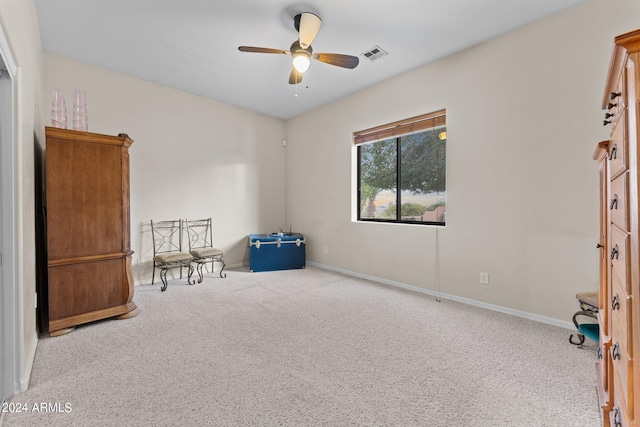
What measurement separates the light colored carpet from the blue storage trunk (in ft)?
5.13

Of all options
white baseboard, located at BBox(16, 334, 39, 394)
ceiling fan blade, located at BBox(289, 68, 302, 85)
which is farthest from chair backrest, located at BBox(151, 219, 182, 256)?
ceiling fan blade, located at BBox(289, 68, 302, 85)

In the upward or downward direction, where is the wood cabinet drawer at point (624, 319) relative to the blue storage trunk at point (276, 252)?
upward

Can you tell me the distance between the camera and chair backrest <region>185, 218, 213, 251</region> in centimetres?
440

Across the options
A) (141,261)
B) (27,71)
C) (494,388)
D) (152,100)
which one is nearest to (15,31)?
(27,71)

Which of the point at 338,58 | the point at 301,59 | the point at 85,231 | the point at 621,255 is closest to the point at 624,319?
the point at 621,255

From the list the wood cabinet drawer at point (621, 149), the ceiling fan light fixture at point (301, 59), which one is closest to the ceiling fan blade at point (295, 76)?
the ceiling fan light fixture at point (301, 59)

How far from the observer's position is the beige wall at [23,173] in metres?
1.63

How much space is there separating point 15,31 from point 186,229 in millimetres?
2983

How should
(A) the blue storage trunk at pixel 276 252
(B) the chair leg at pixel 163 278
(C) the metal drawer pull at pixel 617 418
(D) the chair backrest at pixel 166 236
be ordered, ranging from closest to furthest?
(C) the metal drawer pull at pixel 617 418
(B) the chair leg at pixel 163 278
(D) the chair backrest at pixel 166 236
(A) the blue storage trunk at pixel 276 252

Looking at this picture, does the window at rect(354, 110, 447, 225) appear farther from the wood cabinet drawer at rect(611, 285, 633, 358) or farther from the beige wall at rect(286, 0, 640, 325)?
the wood cabinet drawer at rect(611, 285, 633, 358)

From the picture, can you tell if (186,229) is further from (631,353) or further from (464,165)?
(631,353)

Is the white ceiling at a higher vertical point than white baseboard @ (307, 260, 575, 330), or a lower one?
higher

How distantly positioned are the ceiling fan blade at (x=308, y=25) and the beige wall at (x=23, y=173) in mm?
1863

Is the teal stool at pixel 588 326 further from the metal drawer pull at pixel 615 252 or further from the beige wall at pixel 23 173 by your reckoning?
the beige wall at pixel 23 173
